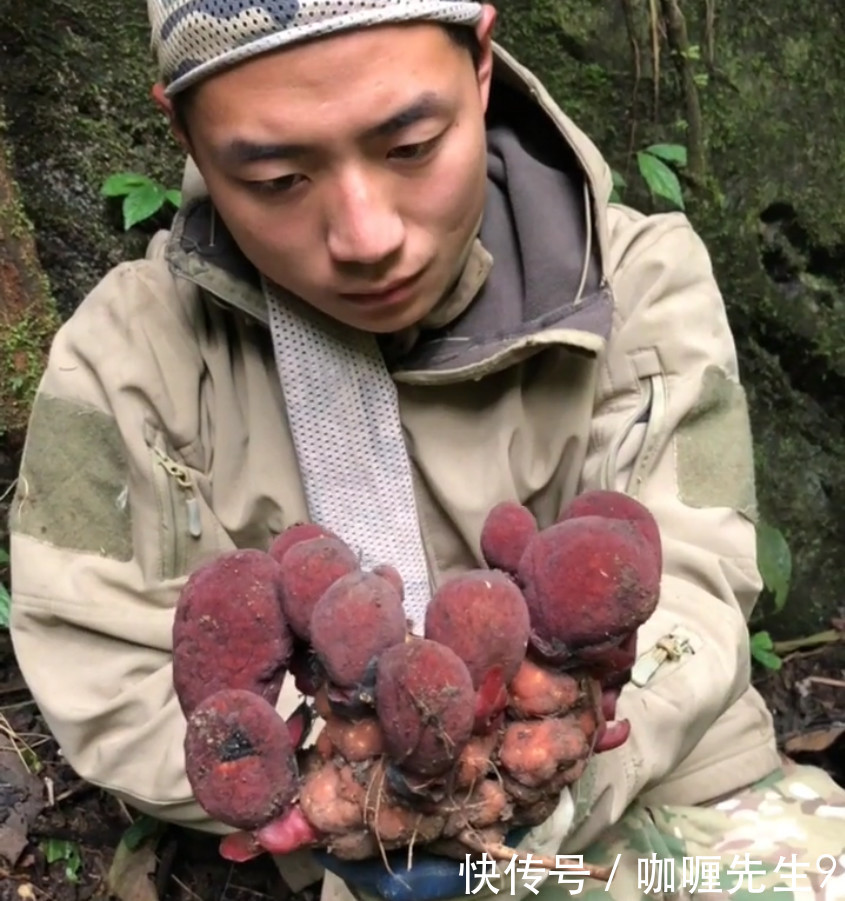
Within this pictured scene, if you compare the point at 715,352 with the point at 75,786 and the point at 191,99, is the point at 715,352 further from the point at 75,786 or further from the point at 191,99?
the point at 75,786

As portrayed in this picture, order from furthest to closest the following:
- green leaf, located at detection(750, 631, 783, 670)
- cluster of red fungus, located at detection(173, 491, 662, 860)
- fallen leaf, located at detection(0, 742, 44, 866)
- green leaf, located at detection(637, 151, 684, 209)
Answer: green leaf, located at detection(750, 631, 783, 670), green leaf, located at detection(637, 151, 684, 209), fallen leaf, located at detection(0, 742, 44, 866), cluster of red fungus, located at detection(173, 491, 662, 860)

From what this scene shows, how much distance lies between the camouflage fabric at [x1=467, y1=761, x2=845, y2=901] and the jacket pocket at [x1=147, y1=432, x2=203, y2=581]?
65cm

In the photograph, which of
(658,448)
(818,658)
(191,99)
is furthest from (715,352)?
(818,658)

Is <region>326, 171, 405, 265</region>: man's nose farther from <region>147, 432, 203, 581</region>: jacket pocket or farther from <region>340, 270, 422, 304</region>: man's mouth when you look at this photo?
<region>147, 432, 203, 581</region>: jacket pocket

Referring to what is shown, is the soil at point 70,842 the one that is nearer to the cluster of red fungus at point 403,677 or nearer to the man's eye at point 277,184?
the man's eye at point 277,184

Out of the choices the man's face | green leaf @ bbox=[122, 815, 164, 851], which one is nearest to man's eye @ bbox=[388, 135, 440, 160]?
the man's face

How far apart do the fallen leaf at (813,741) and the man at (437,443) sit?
0.66 m

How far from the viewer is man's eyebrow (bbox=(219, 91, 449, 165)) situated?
→ 1249 millimetres

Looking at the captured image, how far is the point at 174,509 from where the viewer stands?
1631mm

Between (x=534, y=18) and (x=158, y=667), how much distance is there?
4.70 feet

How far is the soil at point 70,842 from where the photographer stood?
2066 millimetres

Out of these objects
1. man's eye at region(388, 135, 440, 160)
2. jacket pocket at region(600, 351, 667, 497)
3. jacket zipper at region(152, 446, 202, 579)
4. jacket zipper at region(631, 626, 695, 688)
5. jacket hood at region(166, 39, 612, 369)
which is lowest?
jacket zipper at region(631, 626, 695, 688)

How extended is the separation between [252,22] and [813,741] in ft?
6.28

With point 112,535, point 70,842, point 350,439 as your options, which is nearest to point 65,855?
point 70,842
